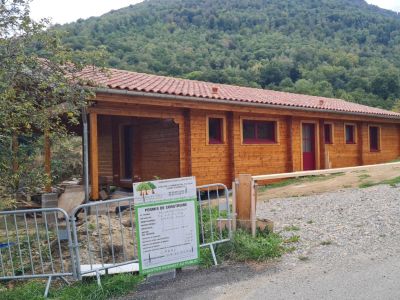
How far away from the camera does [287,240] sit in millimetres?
6379

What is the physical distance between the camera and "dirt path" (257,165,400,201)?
38.7ft

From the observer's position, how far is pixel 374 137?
64.6ft

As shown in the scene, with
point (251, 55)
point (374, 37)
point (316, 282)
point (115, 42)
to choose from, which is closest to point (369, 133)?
point (316, 282)

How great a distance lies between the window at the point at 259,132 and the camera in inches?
547

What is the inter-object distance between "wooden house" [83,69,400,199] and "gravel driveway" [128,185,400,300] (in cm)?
481

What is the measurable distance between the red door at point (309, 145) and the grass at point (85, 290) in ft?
39.6

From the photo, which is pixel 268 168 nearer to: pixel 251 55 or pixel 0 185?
pixel 0 185

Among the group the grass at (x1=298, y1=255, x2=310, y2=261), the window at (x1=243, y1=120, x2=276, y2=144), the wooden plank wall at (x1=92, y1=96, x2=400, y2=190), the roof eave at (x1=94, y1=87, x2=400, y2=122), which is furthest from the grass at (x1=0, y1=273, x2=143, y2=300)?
the window at (x1=243, y1=120, x2=276, y2=144)

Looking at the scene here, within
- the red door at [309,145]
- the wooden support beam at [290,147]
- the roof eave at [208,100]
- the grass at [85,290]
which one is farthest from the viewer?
the red door at [309,145]

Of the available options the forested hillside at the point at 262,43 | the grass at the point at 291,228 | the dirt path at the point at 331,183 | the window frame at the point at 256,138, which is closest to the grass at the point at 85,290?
the grass at the point at 291,228

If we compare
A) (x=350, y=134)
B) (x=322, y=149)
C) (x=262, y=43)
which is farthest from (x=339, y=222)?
(x=262, y=43)

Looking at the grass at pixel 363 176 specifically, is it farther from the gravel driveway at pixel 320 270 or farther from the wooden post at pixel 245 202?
the wooden post at pixel 245 202

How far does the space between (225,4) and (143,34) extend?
96.5 ft

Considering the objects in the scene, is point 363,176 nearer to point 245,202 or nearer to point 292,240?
point 292,240
